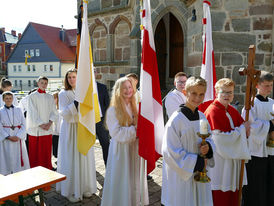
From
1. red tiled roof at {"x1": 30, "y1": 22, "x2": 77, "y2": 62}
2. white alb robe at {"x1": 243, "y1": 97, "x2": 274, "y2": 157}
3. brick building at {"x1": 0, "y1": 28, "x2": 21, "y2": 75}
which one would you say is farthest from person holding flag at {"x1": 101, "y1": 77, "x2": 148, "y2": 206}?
brick building at {"x1": 0, "y1": 28, "x2": 21, "y2": 75}

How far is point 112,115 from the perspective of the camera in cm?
332

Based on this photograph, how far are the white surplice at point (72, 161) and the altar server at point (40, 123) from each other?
43.2 inches

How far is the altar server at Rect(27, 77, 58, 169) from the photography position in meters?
5.18

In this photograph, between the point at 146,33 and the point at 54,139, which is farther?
the point at 54,139

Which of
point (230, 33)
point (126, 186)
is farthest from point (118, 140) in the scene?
point (230, 33)

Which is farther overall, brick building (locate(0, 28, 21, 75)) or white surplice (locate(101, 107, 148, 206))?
brick building (locate(0, 28, 21, 75))

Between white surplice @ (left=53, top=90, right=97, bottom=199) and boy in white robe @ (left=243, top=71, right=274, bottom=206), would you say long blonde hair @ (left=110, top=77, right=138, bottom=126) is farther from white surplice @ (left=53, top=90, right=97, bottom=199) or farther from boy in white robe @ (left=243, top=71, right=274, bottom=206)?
boy in white robe @ (left=243, top=71, right=274, bottom=206)

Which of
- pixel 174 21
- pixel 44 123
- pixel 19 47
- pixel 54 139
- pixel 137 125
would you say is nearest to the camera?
pixel 137 125

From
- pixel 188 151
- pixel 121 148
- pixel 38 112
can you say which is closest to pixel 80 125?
pixel 121 148

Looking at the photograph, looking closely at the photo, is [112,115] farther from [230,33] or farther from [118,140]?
[230,33]

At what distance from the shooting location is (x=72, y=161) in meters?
4.21

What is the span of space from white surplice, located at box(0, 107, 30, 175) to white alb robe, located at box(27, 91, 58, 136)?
42 centimetres

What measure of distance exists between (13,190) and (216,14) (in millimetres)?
4915

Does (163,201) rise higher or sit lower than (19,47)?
lower
